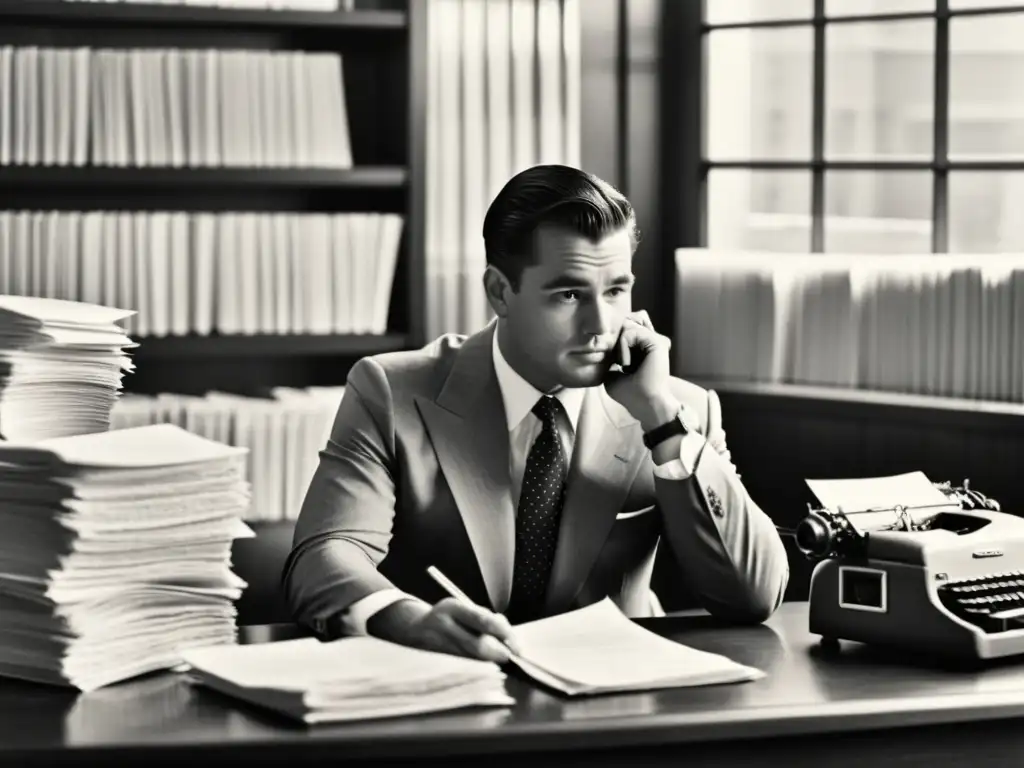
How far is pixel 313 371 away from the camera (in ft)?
13.0

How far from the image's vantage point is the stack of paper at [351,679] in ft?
5.45

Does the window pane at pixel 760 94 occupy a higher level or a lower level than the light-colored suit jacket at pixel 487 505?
higher

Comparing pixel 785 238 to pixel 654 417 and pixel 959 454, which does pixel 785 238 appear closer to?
pixel 959 454

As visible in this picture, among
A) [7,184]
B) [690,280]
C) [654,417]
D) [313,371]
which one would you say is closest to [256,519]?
[313,371]

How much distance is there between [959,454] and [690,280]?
0.87 meters

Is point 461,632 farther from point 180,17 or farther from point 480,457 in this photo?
point 180,17

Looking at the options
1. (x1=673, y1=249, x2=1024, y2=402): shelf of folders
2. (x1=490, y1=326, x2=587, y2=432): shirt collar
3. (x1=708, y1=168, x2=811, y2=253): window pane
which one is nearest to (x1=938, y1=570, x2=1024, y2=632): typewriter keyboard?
(x1=490, y1=326, x2=587, y2=432): shirt collar

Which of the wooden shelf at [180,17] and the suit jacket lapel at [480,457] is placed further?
the wooden shelf at [180,17]

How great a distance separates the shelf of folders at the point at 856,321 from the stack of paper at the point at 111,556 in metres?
2.00

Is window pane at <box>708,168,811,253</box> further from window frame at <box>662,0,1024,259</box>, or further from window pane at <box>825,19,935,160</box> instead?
window pane at <box>825,19,935,160</box>

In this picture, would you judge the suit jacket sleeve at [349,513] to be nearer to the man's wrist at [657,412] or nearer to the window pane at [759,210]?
the man's wrist at [657,412]

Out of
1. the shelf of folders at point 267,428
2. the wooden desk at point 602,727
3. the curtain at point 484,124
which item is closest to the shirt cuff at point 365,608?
the wooden desk at point 602,727

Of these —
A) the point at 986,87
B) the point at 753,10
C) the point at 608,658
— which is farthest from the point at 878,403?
the point at 608,658

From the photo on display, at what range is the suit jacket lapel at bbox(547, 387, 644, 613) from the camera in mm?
2311
